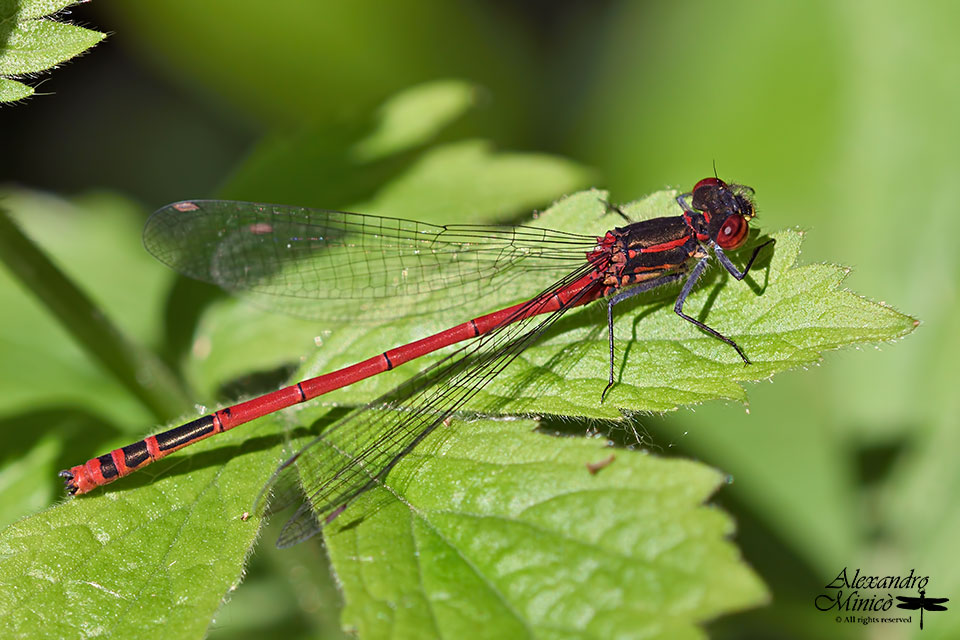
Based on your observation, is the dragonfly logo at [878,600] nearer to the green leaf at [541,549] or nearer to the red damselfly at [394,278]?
the red damselfly at [394,278]

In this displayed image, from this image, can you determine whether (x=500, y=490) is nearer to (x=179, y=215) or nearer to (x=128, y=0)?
(x=179, y=215)

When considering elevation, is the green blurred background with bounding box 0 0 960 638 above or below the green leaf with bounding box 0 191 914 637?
above

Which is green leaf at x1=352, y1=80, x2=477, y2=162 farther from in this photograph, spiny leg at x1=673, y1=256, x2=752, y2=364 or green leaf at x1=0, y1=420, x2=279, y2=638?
green leaf at x1=0, y1=420, x2=279, y2=638

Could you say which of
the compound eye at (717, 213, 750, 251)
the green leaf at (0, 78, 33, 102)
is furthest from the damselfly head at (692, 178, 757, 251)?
the green leaf at (0, 78, 33, 102)

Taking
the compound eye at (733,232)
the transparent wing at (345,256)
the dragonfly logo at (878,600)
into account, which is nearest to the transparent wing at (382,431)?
the transparent wing at (345,256)

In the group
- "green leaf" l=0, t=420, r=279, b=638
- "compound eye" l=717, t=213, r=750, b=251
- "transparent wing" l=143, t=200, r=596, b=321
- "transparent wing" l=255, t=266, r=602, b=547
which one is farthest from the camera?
"transparent wing" l=143, t=200, r=596, b=321

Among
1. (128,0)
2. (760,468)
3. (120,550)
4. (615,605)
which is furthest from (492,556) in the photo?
(128,0)
